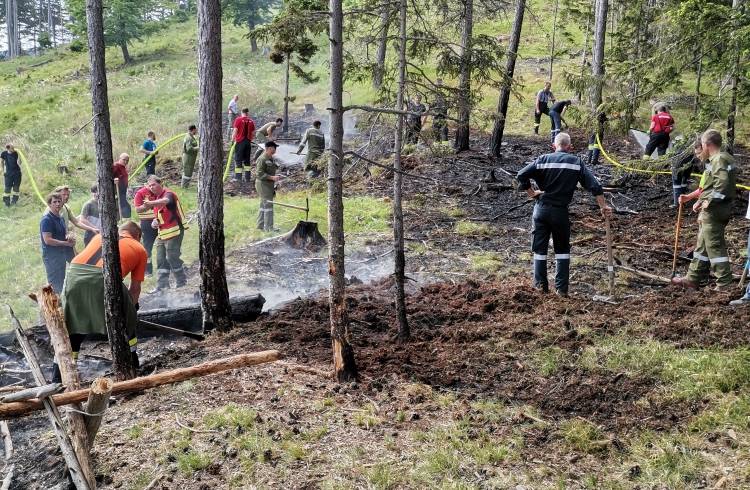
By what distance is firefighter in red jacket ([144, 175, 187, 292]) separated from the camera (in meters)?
11.7

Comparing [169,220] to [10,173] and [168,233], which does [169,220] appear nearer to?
[168,233]

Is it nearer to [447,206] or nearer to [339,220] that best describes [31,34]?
[447,206]

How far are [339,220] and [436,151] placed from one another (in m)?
2.30

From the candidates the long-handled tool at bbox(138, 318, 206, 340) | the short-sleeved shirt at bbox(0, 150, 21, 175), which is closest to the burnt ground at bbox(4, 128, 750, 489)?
the long-handled tool at bbox(138, 318, 206, 340)

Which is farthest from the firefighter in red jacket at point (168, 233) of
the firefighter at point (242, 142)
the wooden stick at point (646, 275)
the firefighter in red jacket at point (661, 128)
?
the firefighter in red jacket at point (661, 128)

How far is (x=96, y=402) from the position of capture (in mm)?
5004

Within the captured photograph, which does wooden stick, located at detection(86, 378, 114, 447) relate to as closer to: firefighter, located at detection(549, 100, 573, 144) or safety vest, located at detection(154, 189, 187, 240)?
safety vest, located at detection(154, 189, 187, 240)

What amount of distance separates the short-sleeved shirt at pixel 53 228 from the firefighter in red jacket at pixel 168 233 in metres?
1.42

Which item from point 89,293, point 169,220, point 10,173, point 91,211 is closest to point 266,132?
point 91,211

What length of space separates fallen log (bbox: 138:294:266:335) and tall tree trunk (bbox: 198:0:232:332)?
446mm

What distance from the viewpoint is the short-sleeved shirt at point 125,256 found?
7.80 m

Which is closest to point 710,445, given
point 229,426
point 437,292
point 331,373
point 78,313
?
point 331,373

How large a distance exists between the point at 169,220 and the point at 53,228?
190cm

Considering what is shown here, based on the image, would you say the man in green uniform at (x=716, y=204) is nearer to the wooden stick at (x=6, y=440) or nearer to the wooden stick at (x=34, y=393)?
the wooden stick at (x=34, y=393)
